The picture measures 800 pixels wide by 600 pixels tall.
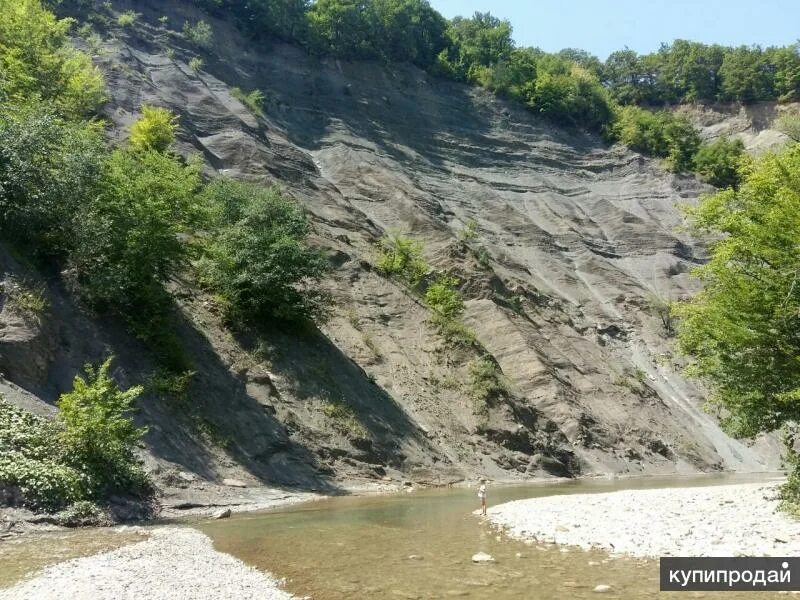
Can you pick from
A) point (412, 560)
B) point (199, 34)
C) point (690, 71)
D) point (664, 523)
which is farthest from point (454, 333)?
point (690, 71)

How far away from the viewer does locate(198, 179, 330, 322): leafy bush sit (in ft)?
98.6

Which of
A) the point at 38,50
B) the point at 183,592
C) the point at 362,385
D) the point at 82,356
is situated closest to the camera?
the point at 183,592

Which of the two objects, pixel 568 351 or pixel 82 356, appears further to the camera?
pixel 568 351

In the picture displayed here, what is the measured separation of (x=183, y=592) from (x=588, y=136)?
311ft

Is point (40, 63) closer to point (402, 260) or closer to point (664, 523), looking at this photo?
point (402, 260)

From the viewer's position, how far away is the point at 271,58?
8238 centimetres

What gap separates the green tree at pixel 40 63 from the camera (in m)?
32.8

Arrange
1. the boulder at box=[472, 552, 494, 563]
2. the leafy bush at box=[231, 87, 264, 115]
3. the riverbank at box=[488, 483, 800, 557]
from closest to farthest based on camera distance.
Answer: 1. the riverbank at box=[488, 483, 800, 557]
2. the boulder at box=[472, 552, 494, 563]
3. the leafy bush at box=[231, 87, 264, 115]

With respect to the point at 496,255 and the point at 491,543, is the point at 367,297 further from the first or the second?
the point at 491,543

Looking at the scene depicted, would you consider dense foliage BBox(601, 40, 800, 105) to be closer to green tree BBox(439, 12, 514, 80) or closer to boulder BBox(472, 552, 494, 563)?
green tree BBox(439, 12, 514, 80)

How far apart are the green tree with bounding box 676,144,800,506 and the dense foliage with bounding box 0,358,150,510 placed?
15.3 meters

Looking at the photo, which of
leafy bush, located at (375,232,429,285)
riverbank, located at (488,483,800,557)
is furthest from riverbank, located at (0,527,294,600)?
leafy bush, located at (375,232,429,285)

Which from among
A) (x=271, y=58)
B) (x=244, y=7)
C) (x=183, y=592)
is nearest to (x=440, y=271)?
(x=183, y=592)

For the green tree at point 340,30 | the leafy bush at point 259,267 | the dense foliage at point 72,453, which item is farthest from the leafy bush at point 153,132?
the green tree at point 340,30
